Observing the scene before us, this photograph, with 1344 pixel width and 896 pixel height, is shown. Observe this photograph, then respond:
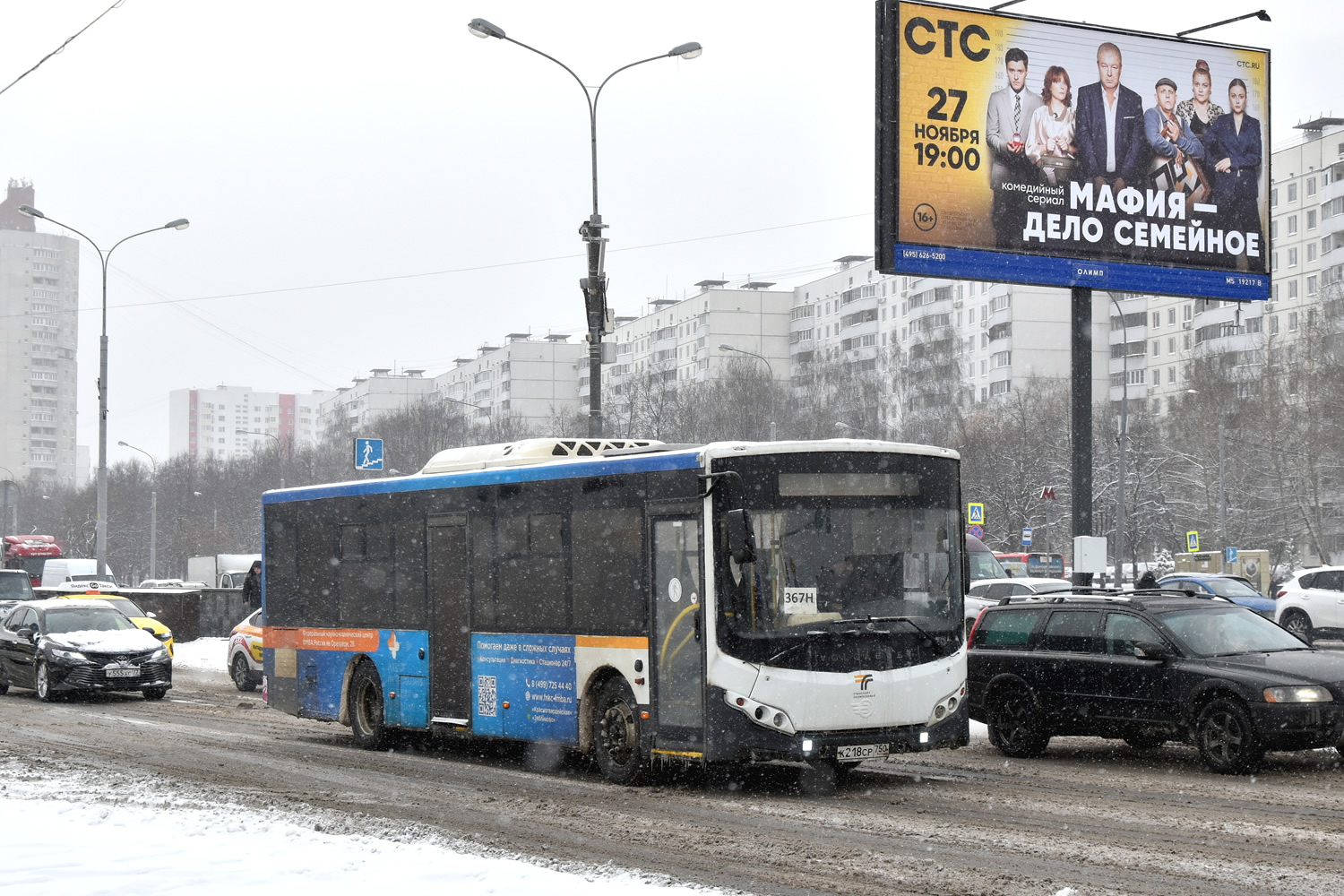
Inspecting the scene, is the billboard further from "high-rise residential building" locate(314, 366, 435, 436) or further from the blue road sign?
"high-rise residential building" locate(314, 366, 435, 436)

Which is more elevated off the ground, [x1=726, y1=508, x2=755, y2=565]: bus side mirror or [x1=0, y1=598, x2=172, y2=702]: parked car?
[x1=726, y1=508, x2=755, y2=565]: bus side mirror

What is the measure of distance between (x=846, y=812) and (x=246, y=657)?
55.2ft

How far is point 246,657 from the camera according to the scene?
2614 centimetres

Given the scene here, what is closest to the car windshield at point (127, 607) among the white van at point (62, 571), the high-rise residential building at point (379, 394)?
the white van at point (62, 571)

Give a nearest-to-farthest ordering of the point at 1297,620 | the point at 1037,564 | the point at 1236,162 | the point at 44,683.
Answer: the point at 44,683
the point at 1236,162
the point at 1297,620
the point at 1037,564

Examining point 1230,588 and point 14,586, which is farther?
point 1230,588

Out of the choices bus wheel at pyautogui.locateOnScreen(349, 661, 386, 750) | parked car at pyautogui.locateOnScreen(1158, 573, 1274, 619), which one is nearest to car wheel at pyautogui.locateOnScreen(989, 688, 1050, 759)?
bus wheel at pyautogui.locateOnScreen(349, 661, 386, 750)

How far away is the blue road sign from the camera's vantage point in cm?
2842

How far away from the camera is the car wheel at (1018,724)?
49.9ft

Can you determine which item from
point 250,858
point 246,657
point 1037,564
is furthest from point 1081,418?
point 1037,564

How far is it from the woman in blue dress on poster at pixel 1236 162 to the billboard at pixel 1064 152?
25 mm

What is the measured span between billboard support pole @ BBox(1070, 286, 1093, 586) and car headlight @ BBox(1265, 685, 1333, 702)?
9472 mm

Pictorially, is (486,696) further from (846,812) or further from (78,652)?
(78,652)

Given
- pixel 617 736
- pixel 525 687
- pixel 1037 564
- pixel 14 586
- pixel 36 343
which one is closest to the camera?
pixel 617 736
